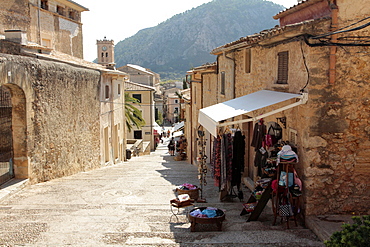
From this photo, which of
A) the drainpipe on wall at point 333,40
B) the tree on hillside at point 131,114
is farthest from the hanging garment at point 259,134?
the tree on hillside at point 131,114

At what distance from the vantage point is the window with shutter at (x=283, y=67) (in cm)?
902

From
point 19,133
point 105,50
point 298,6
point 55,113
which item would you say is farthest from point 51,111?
point 105,50

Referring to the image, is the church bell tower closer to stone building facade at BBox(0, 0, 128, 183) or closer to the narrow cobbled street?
stone building facade at BBox(0, 0, 128, 183)

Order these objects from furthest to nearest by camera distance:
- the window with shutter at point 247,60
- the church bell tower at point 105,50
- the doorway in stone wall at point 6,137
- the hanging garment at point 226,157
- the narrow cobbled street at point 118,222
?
the church bell tower at point 105,50
the window with shutter at point 247,60
the doorway in stone wall at point 6,137
the hanging garment at point 226,157
the narrow cobbled street at point 118,222

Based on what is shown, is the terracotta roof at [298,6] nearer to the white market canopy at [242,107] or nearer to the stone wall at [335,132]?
the stone wall at [335,132]

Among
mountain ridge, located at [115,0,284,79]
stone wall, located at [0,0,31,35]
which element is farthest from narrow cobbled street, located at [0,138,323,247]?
mountain ridge, located at [115,0,284,79]

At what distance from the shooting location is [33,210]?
9117 millimetres

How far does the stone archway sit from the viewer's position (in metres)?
11.8

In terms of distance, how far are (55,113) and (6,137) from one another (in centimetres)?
227

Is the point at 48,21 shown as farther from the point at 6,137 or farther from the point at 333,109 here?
the point at 333,109

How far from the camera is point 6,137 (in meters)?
12.0

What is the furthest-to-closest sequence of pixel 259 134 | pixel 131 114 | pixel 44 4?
pixel 131 114, pixel 44 4, pixel 259 134

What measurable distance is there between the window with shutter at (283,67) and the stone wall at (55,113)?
737 centimetres

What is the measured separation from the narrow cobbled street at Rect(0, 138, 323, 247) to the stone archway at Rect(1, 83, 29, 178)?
77 centimetres
